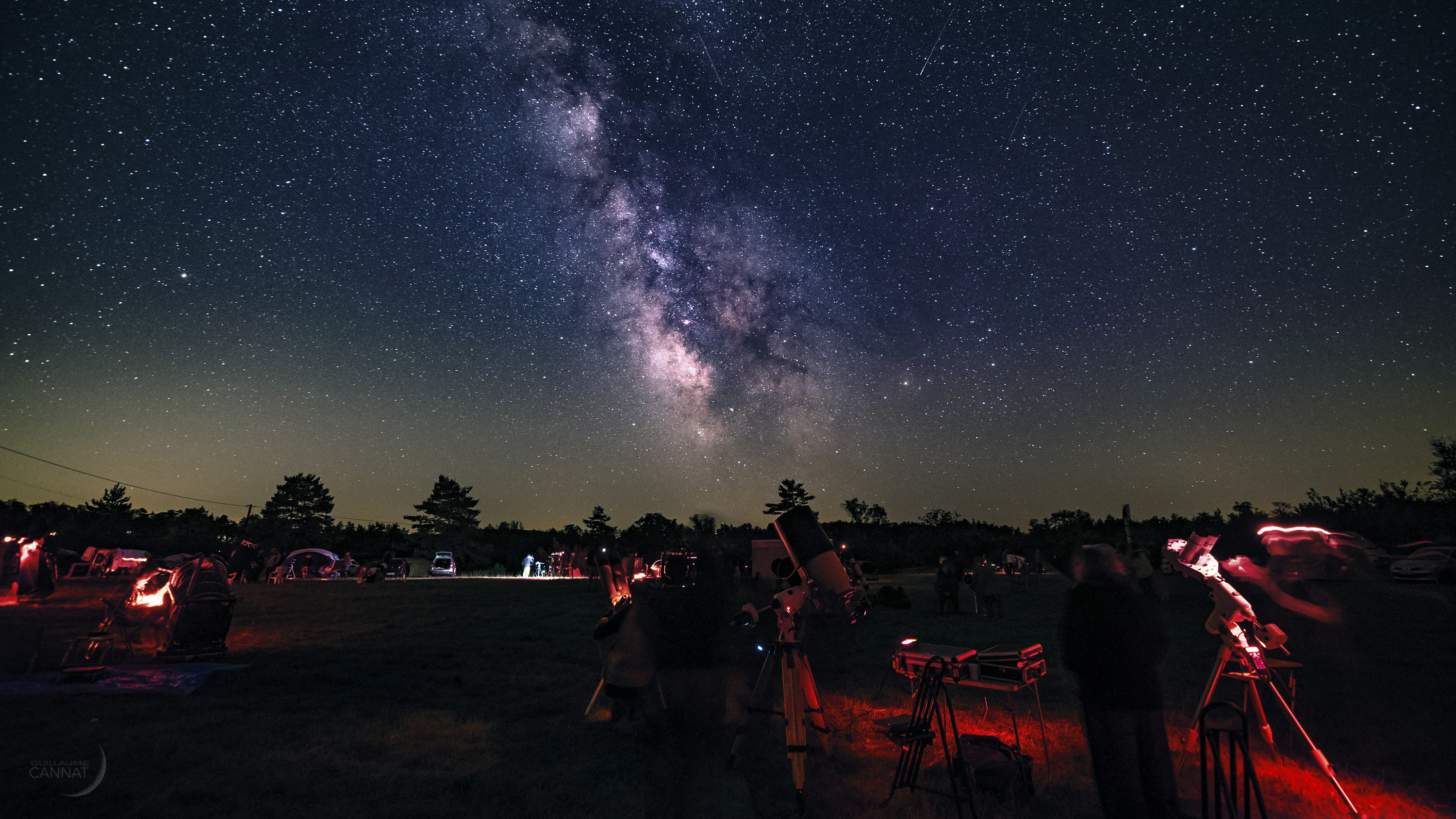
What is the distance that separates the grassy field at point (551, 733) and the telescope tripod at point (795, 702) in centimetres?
51

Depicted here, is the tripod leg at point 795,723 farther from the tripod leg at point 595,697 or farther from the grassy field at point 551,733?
the tripod leg at point 595,697

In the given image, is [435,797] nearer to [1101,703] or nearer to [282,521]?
[1101,703]

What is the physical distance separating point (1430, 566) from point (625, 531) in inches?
3882

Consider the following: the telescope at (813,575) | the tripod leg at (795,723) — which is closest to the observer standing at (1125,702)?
the telescope at (813,575)

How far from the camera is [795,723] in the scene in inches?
195

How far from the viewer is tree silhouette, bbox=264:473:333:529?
77.5m

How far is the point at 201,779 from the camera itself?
529 cm

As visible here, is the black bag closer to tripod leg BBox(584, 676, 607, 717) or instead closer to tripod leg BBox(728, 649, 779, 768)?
tripod leg BBox(728, 649, 779, 768)

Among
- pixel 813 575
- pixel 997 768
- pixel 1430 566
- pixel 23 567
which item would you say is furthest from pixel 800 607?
pixel 1430 566

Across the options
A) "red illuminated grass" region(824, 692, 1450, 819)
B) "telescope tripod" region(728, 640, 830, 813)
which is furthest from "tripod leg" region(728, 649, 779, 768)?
"red illuminated grass" region(824, 692, 1450, 819)

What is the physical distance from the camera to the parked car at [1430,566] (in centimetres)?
2077

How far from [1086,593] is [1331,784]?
3757mm

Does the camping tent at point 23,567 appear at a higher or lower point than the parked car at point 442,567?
higher

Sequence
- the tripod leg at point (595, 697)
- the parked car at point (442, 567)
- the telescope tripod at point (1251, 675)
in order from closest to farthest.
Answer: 1. the telescope tripod at point (1251, 675)
2. the tripod leg at point (595, 697)
3. the parked car at point (442, 567)
